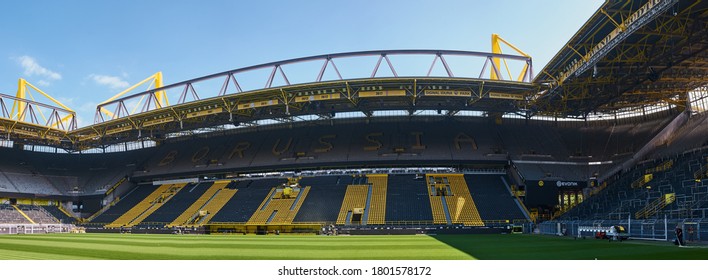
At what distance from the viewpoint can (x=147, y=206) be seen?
194ft

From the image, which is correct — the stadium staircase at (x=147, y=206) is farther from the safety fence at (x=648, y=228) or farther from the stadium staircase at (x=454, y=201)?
the safety fence at (x=648, y=228)

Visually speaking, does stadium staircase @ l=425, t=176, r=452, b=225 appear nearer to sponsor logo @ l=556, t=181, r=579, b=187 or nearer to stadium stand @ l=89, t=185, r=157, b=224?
sponsor logo @ l=556, t=181, r=579, b=187

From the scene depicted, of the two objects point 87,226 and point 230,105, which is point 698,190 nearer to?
point 230,105

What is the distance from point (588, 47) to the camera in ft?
122

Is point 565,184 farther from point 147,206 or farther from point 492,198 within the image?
point 147,206

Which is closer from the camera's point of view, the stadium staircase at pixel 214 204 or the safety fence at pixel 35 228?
the safety fence at pixel 35 228

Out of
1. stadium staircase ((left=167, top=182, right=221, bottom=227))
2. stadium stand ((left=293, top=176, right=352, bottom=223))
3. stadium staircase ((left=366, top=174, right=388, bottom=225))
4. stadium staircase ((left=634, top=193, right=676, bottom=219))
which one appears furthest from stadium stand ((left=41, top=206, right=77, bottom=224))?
stadium staircase ((left=634, top=193, right=676, bottom=219))

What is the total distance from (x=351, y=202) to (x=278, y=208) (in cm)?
762

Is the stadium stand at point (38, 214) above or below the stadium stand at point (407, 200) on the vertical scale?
below

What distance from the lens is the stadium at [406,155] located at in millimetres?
35219

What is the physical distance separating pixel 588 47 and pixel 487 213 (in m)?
17.7

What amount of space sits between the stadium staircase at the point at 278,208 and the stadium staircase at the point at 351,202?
4.68 metres

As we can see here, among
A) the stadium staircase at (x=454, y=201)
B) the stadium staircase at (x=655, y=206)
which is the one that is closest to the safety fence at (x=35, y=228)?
the stadium staircase at (x=454, y=201)
